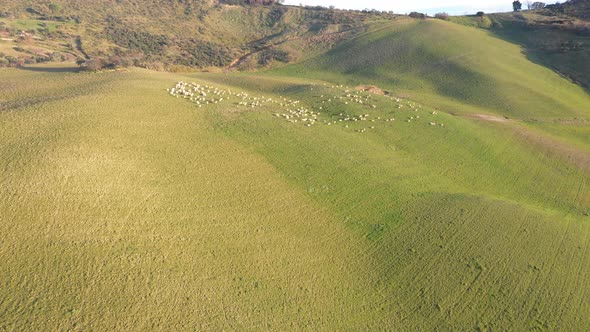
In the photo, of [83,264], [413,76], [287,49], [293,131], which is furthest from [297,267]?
[287,49]

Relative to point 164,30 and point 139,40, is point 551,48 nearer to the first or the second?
point 164,30

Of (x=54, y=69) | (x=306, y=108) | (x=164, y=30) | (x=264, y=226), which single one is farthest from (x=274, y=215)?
(x=164, y=30)

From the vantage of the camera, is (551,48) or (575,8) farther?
(575,8)

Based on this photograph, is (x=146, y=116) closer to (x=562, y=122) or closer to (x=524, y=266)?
(x=524, y=266)

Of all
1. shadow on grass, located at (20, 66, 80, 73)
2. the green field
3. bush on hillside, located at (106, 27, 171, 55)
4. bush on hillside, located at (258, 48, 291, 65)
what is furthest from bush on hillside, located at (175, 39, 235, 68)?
the green field

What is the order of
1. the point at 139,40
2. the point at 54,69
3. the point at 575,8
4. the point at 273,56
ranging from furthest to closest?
the point at 575,8
the point at 139,40
the point at 273,56
the point at 54,69
